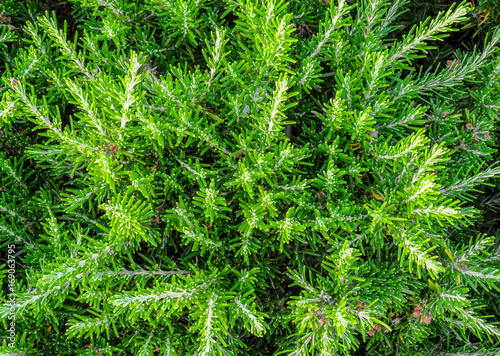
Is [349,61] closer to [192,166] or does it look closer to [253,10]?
[253,10]

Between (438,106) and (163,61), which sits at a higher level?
(163,61)

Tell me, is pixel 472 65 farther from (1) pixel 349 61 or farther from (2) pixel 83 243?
(2) pixel 83 243

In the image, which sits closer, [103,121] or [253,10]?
[253,10]

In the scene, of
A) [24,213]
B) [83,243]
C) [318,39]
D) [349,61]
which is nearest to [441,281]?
[349,61]

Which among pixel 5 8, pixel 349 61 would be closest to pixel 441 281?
pixel 349 61

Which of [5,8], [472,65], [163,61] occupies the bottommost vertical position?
[472,65]

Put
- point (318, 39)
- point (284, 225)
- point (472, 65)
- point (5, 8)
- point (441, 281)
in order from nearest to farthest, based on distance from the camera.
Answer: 1. point (284, 225)
2. point (318, 39)
3. point (472, 65)
4. point (441, 281)
5. point (5, 8)

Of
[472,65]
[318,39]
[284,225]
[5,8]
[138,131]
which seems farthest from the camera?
[5,8]
